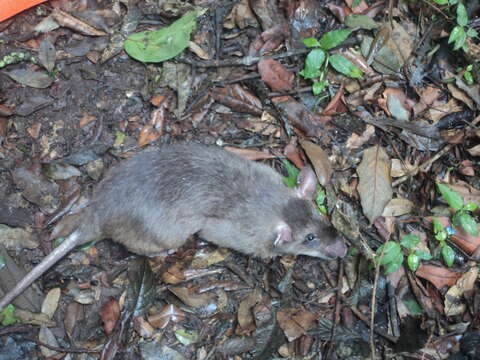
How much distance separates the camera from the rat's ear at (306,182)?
16.1 ft

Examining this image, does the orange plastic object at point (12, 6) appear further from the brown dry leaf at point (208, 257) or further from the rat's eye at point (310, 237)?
the rat's eye at point (310, 237)

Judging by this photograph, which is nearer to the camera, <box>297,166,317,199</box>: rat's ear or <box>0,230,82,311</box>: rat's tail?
<box>0,230,82,311</box>: rat's tail

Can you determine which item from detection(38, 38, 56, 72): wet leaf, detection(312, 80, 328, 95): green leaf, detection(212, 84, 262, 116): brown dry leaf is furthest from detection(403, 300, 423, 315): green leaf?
detection(38, 38, 56, 72): wet leaf

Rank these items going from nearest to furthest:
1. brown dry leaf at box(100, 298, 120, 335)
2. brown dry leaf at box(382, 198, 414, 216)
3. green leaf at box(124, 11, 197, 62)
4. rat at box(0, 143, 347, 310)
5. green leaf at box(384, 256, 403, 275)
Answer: rat at box(0, 143, 347, 310) → green leaf at box(384, 256, 403, 275) → brown dry leaf at box(100, 298, 120, 335) → brown dry leaf at box(382, 198, 414, 216) → green leaf at box(124, 11, 197, 62)

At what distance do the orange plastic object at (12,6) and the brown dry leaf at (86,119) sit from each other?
1.34m

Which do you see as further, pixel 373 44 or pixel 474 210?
pixel 373 44

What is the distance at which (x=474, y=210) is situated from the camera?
16.1 ft

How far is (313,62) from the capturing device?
17.2 feet

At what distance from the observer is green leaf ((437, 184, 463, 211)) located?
4.66 metres

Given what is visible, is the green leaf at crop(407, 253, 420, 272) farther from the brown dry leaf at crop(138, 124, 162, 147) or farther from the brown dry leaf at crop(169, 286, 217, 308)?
the brown dry leaf at crop(138, 124, 162, 147)

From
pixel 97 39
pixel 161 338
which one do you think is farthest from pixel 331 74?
pixel 161 338

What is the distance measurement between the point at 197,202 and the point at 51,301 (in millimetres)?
1776

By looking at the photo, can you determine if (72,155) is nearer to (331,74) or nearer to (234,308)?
(234,308)

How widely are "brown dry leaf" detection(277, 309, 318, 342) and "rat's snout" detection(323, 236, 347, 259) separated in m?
0.64
